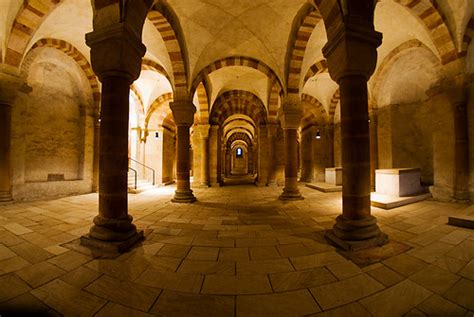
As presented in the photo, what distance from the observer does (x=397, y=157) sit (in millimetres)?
9031

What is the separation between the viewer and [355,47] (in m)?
3.00

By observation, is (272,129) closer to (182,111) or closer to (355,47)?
(182,111)

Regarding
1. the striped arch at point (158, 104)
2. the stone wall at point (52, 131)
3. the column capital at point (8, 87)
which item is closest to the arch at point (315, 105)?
the striped arch at point (158, 104)

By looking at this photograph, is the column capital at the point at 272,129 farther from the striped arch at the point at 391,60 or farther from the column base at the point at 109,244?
the column base at the point at 109,244

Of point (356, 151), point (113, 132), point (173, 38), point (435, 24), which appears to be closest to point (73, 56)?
point (173, 38)

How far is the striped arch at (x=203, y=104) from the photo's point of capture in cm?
1057

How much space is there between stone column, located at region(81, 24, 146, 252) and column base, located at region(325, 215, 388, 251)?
3.06 m

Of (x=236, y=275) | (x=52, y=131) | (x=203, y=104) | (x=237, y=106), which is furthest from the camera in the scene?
(x=237, y=106)

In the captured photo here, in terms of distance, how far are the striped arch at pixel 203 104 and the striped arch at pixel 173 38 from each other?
3.81 m

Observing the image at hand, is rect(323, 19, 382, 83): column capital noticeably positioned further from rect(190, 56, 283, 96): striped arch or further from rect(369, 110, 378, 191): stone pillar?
rect(369, 110, 378, 191): stone pillar

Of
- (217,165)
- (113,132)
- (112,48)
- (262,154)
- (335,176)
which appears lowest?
(335,176)

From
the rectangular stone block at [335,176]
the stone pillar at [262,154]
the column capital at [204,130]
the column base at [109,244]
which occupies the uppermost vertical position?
the column capital at [204,130]

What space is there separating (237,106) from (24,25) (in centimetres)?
959

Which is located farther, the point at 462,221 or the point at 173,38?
the point at 173,38
